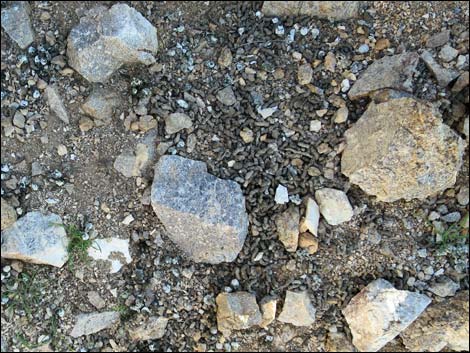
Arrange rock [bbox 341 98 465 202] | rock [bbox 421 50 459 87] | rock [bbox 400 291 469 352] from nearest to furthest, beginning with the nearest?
rock [bbox 341 98 465 202], rock [bbox 421 50 459 87], rock [bbox 400 291 469 352]

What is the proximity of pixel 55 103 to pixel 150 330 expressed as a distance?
3.72 feet

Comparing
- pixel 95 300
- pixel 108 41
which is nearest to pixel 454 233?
pixel 95 300

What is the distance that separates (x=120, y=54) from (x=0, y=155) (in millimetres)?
710

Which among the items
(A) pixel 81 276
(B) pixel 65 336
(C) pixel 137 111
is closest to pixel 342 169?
(C) pixel 137 111

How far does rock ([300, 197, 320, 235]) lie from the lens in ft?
9.25

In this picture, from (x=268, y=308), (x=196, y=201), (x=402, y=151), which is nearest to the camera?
(x=402, y=151)

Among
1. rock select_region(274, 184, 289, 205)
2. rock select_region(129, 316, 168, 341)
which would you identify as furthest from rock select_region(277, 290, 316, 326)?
rock select_region(129, 316, 168, 341)

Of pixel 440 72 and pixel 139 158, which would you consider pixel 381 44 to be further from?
pixel 139 158

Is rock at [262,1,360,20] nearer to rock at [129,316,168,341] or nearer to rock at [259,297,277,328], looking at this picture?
rock at [259,297,277,328]

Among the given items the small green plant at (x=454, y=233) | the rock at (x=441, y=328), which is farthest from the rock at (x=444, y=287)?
the small green plant at (x=454, y=233)

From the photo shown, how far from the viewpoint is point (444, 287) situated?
2883mm

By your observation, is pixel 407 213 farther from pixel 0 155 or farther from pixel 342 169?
pixel 0 155

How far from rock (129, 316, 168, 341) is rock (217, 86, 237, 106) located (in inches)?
41.3

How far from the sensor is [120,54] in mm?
2812
